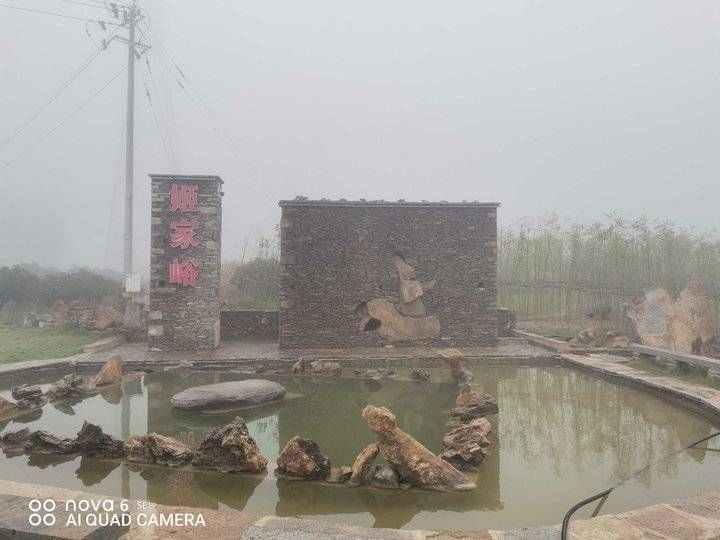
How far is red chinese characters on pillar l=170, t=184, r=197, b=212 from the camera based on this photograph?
40.4 ft

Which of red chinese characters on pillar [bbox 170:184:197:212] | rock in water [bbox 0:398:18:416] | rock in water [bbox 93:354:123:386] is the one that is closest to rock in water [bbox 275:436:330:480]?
rock in water [bbox 0:398:18:416]

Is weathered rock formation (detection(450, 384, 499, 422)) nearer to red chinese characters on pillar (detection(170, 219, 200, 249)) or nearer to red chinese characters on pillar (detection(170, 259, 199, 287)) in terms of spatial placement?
→ red chinese characters on pillar (detection(170, 259, 199, 287))

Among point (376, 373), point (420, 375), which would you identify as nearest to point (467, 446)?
point (420, 375)

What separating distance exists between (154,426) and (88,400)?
2.19m

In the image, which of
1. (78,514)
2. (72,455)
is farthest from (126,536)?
(72,455)

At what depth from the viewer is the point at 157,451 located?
4.90 meters

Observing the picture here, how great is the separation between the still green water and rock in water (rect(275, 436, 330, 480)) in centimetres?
10

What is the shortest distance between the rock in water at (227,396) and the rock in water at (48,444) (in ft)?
6.19

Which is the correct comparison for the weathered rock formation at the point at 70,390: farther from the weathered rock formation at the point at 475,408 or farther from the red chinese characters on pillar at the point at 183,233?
the weathered rock formation at the point at 475,408

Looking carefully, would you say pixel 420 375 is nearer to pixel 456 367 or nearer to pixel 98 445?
pixel 456 367

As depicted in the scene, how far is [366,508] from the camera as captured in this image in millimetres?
3912

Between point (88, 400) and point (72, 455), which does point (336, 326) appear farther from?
point (72, 455)

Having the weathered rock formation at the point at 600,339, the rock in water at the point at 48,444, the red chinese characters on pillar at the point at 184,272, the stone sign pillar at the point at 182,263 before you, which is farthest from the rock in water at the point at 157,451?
the weathered rock formation at the point at 600,339

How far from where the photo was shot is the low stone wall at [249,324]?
14.5 m
